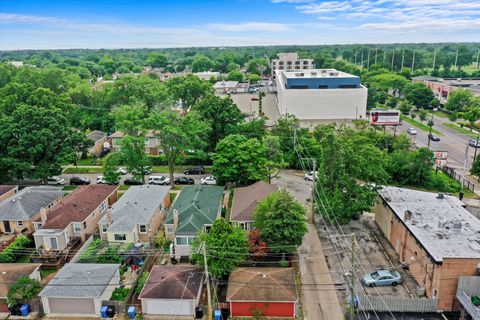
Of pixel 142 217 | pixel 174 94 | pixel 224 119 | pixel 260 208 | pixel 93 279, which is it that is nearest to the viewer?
pixel 93 279

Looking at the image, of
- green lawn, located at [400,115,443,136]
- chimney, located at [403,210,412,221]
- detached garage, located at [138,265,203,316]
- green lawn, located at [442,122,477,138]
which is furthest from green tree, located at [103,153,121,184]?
green lawn, located at [442,122,477,138]

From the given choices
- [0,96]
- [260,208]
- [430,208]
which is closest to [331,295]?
[260,208]

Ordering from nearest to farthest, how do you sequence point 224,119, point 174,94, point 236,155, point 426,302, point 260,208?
1. point 426,302
2. point 260,208
3. point 236,155
4. point 224,119
5. point 174,94

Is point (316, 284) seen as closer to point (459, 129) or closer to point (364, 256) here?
point (364, 256)

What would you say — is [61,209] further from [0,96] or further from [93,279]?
[0,96]

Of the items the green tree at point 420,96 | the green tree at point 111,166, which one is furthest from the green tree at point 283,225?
the green tree at point 420,96
